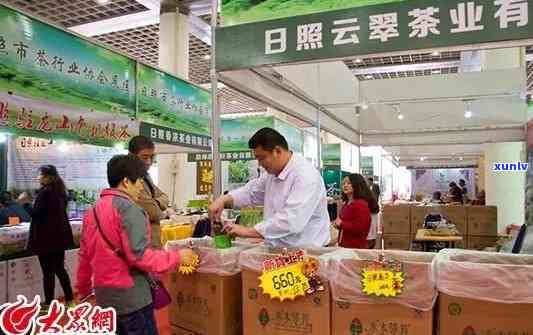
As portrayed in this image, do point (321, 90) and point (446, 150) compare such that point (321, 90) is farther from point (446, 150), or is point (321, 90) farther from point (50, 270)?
point (446, 150)

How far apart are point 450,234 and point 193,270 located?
15.3 feet

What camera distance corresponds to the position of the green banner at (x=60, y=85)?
3.26 metres

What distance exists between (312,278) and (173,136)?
3991mm

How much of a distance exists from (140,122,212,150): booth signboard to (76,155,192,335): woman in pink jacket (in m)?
2.98

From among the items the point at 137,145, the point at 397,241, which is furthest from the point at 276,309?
the point at 397,241

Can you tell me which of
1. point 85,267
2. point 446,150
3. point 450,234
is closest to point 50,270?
point 85,267

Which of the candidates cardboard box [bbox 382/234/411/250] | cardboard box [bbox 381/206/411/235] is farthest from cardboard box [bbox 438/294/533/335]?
cardboard box [bbox 381/206/411/235]

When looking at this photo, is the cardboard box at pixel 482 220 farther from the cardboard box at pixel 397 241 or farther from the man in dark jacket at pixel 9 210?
the man in dark jacket at pixel 9 210

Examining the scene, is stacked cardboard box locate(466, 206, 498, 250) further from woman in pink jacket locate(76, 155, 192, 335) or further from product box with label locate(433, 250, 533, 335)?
woman in pink jacket locate(76, 155, 192, 335)

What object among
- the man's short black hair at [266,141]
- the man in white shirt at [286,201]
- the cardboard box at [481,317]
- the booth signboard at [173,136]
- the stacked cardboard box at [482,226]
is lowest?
the stacked cardboard box at [482,226]

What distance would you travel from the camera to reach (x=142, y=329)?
1979mm

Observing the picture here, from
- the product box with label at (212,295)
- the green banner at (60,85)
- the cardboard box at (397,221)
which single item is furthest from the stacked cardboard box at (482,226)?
the product box with label at (212,295)

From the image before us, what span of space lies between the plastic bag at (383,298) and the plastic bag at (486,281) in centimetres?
6

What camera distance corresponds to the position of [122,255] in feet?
6.27
